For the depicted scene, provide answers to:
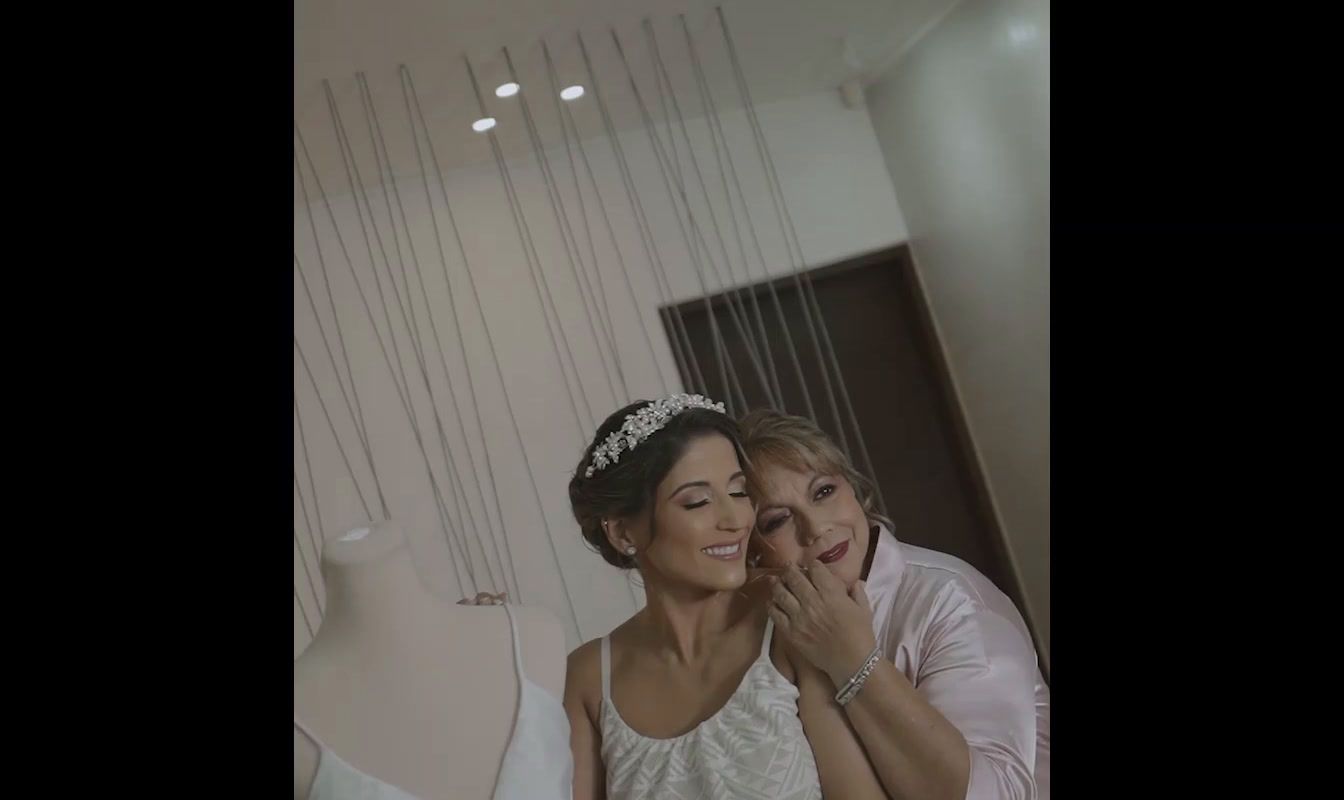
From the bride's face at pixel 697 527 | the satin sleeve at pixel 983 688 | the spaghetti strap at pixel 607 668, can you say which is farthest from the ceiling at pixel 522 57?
the satin sleeve at pixel 983 688

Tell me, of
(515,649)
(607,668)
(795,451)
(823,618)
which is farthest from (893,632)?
(515,649)

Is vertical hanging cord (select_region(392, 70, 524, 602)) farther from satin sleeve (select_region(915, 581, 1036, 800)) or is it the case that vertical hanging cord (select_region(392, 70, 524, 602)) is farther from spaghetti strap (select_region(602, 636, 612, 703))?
satin sleeve (select_region(915, 581, 1036, 800))

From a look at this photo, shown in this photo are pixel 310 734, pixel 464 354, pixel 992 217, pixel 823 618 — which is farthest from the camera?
pixel 992 217

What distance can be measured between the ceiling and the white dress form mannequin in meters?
0.69

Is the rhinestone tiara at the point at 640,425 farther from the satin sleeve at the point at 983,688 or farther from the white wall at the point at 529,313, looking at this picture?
the satin sleeve at the point at 983,688

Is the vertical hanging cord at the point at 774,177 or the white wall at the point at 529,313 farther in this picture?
the vertical hanging cord at the point at 774,177

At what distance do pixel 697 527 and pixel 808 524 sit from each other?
16 centimetres

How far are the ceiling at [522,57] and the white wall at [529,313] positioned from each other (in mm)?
49

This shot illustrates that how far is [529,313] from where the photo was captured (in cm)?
188

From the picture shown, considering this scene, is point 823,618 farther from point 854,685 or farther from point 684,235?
point 684,235

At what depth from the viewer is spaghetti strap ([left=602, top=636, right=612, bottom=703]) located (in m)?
1.61

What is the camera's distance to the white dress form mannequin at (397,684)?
1.49 metres
